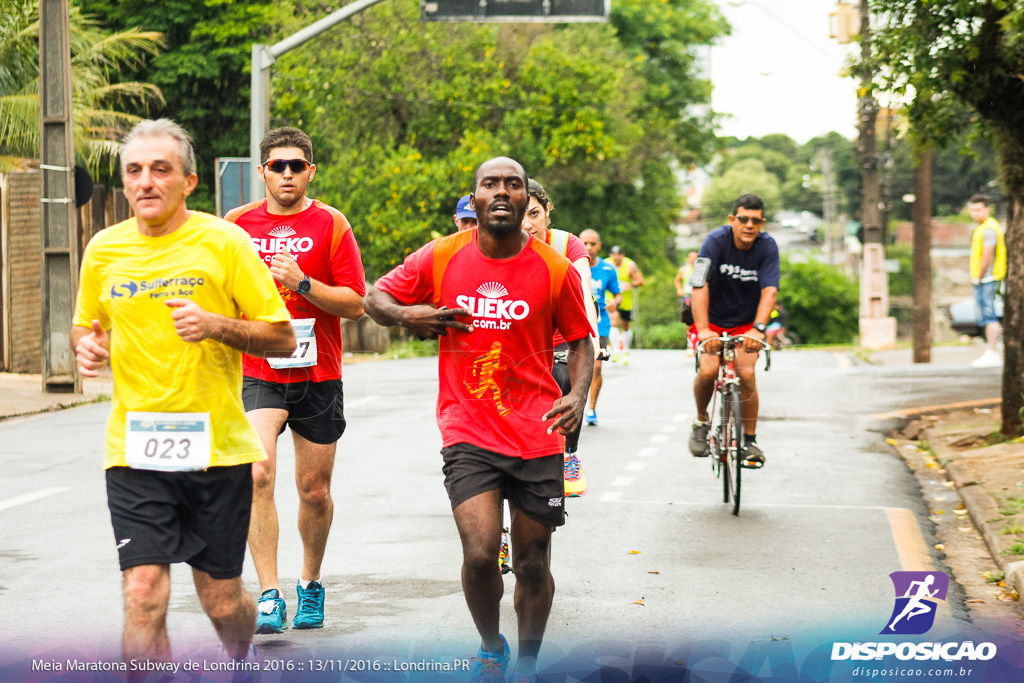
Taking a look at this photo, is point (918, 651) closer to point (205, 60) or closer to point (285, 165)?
point (285, 165)

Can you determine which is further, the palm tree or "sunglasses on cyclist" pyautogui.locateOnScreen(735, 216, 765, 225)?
the palm tree

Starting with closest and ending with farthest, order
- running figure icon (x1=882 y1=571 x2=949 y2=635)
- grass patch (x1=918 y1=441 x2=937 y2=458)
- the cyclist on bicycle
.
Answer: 1. running figure icon (x1=882 y1=571 x2=949 y2=635)
2. the cyclist on bicycle
3. grass patch (x1=918 y1=441 x2=937 y2=458)

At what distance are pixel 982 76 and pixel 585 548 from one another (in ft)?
20.6

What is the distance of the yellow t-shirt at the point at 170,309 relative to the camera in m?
4.19

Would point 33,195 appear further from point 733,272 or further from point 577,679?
point 577,679

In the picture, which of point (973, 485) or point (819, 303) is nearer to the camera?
point (973, 485)

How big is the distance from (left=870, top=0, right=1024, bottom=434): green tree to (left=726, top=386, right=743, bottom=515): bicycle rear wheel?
Answer: 357cm

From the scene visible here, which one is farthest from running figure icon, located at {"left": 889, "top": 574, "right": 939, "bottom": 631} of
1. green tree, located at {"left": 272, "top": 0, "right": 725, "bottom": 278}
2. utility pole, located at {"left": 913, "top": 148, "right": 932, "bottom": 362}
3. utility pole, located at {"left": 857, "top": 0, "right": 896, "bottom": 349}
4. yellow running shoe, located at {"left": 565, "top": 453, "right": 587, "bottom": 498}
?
green tree, located at {"left": 272, "top": 0, "right": 725, "bottom": 278}

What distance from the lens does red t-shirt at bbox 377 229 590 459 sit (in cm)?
473

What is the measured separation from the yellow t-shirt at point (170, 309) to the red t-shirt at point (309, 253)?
4.40ft

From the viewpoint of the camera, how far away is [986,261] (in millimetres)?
17734

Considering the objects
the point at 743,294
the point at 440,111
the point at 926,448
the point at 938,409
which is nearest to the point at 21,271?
the point at 938,409

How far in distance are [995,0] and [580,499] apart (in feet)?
15.4

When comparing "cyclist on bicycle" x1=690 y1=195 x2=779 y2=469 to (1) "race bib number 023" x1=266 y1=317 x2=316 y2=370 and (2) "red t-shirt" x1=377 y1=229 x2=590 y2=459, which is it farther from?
A: (2) "red t-shirt" x1=377 y1=229 x2=590 y2=459
